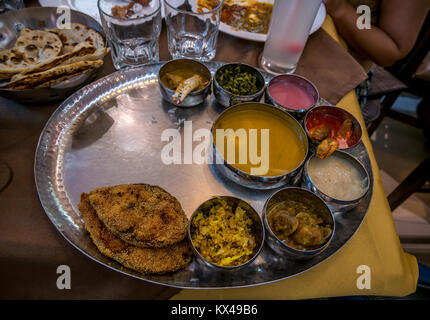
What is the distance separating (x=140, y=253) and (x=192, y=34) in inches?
48.6

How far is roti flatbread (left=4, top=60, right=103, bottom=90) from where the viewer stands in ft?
3.68

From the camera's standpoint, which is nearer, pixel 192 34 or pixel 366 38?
pixel 192 34

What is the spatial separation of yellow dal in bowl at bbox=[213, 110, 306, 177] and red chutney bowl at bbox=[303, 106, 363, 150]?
10 centimetres

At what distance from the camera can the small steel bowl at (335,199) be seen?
1038mm

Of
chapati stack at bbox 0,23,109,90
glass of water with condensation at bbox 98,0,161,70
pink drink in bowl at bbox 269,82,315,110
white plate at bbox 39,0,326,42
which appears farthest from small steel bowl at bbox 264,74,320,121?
chapati stack at bbox 0,23,109,90

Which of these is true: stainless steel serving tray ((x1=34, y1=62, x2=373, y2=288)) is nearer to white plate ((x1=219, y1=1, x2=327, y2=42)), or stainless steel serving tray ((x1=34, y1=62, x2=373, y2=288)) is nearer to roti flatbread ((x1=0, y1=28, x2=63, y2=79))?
roti flatbread ((x1=0, y1=28, x2=63, y2=79))

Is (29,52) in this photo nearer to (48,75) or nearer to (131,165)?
(48,75)

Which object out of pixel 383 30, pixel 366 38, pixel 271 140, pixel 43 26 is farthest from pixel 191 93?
pixel 383 30

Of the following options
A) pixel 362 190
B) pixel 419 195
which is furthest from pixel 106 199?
pixel 419 195

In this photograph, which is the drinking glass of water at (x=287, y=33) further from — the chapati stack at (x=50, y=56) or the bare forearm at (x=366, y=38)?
the chapati stack at (x=50, y=56)

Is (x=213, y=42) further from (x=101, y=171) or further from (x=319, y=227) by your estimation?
(x=319, y=227)

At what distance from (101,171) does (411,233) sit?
2315mm

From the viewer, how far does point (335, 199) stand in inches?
40.5
